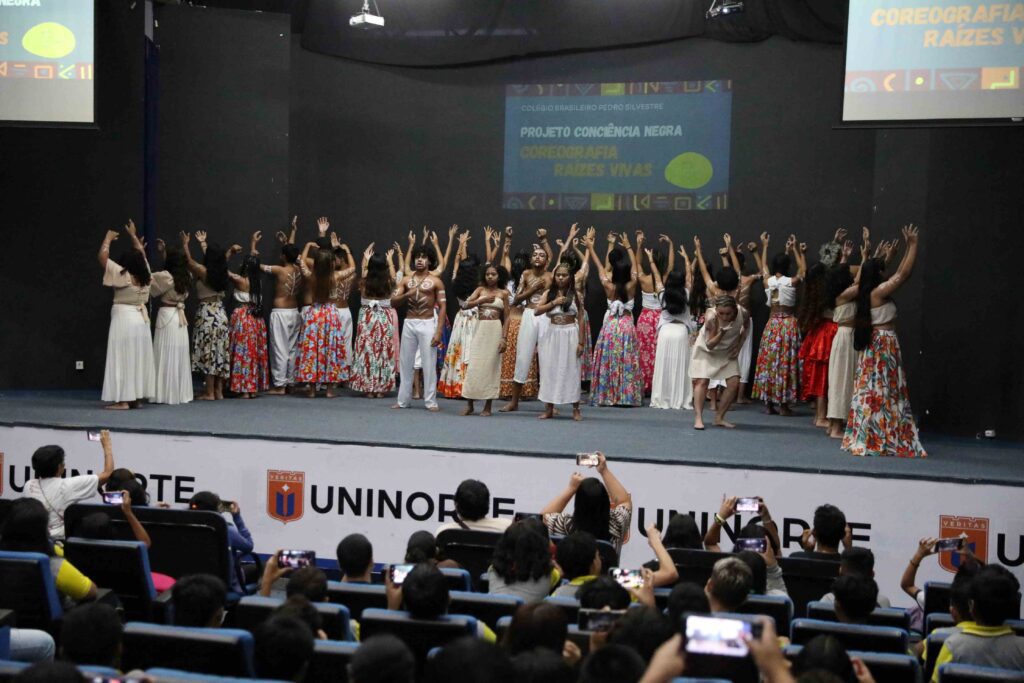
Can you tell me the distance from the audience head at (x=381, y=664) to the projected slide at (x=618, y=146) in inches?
397

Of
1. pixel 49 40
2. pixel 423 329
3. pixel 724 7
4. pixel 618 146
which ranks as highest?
pixel 724 7

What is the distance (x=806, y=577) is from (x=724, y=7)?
823 cm

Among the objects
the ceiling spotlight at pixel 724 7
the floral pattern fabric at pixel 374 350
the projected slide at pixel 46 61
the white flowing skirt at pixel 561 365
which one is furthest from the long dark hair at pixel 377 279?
the ceiling spotlight at pixel 724 7

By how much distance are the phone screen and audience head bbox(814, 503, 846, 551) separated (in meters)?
2.96

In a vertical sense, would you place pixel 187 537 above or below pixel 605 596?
below

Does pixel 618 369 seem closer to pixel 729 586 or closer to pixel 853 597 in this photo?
pixel 853 597

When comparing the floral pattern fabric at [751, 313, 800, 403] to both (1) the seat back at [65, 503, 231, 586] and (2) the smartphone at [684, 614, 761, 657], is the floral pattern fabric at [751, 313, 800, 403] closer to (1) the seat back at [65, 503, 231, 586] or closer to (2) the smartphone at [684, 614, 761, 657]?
(1) the seat back at [65, 503, 231, 586]

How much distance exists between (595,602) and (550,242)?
933 centimetres

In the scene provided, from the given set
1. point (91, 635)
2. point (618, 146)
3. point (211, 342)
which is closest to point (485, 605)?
point (91, 635)

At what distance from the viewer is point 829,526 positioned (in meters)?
5.16

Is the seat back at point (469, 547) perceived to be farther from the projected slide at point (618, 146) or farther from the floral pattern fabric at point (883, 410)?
the projected slide at point (618, 146)

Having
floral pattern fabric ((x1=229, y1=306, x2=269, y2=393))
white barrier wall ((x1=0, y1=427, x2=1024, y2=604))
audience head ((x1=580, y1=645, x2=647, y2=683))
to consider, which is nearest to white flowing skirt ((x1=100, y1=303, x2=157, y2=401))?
floral pattern fabric ((x1=229, y1=306, x2=269, y2=393))

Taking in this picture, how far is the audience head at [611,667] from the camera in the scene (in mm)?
2570

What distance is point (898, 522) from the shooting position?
6750 mm
